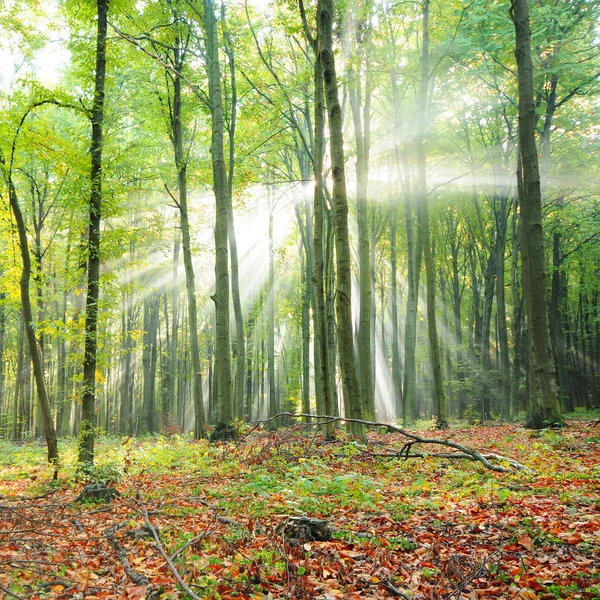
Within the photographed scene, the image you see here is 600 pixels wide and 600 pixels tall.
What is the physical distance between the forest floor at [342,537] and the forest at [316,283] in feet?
0.10

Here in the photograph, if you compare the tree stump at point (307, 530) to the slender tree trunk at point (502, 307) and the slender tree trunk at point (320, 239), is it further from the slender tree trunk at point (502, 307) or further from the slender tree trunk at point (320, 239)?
the slender tree trunk at point (502, 307)

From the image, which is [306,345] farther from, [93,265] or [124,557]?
Answer: [124,557]

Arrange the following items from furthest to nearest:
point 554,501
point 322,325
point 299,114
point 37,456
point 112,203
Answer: point 299,114 < point 37,456 < point 322,325 < point 112,203 < point 554,501

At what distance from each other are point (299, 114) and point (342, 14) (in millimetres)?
5739

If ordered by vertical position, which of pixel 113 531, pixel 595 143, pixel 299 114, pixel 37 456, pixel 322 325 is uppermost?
pixel 299 114

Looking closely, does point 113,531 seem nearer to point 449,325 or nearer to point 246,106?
point 246,106

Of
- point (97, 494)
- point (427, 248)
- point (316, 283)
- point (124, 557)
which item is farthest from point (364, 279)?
point (124, 557)

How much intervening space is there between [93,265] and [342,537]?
7215 mm

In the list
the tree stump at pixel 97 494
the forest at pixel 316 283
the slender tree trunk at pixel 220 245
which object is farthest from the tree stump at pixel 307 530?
the slender tree trunk at pixel 220 245

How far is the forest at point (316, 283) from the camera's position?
3.61 m

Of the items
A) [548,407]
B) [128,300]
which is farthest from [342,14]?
[128,300]

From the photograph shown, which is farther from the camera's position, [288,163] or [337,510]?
[288,163]

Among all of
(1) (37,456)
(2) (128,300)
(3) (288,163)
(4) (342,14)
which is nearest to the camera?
(4) (342,14)

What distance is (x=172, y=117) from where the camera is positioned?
14.8 m
